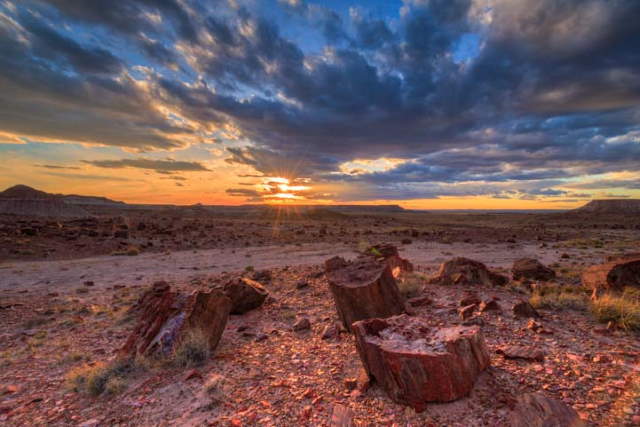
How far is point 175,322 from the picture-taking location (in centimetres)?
661

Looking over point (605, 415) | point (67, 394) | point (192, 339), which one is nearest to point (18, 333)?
point (67, 394)

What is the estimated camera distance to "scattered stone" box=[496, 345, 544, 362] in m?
4.79

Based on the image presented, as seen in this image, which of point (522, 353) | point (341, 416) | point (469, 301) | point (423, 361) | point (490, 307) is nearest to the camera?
point (423, 361)

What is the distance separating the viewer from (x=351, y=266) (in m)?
7.79

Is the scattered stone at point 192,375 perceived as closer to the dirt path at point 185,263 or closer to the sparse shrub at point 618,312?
the sparse shrub at point 618,312

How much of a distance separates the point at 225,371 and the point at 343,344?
229 cm

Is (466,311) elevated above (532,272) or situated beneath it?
elevated above

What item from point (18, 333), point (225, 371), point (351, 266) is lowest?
point (18, 333)

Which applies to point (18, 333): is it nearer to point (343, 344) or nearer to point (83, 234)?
point (343, 344)

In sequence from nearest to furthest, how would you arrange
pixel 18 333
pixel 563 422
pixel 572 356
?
pixel 563 422, pixel 572 356, pixel 18 333

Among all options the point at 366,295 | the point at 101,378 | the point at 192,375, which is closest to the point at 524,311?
the point at 366,295

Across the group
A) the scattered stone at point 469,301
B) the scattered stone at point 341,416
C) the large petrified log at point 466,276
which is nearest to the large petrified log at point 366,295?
the scattered stone at point 469,301

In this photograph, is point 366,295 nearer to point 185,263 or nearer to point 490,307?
point 490,307

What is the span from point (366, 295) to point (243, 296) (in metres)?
4.18
